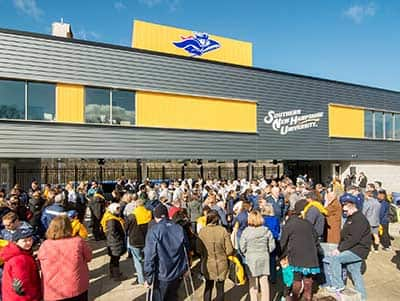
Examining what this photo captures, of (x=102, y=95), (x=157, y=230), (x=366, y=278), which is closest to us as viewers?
(x=157, y=230)

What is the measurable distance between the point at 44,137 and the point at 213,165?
15936 mm

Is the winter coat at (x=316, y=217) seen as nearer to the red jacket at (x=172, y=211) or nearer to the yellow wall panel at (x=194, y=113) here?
the red jacket at (x=172, y=211)

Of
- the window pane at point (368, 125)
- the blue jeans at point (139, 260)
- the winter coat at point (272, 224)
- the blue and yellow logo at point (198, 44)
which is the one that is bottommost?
the blue jeans at point (139, 260)

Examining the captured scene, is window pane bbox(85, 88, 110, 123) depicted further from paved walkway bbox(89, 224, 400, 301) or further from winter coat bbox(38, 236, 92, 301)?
winter coat bbox(38, 236, 92, 301)

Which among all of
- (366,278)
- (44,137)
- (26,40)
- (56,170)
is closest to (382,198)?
(366,278)

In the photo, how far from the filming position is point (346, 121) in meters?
22.0

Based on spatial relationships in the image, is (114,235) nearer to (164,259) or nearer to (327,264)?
(164,259)

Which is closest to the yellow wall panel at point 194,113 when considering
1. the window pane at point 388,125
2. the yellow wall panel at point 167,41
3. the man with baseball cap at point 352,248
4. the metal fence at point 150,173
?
the yellow wall panel at point 167,41

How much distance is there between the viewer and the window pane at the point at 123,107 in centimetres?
1472

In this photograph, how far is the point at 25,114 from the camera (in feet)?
42.7

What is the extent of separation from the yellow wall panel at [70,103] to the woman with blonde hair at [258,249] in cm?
1019

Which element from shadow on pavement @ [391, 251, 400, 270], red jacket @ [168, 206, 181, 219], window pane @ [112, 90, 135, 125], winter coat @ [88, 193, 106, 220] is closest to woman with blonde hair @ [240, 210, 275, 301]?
red jacket @ [168, 206, 181, 219]

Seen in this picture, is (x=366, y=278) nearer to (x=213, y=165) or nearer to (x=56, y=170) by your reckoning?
(x=56, y=170)

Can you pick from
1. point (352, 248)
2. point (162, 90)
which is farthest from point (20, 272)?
point (162, 90)
